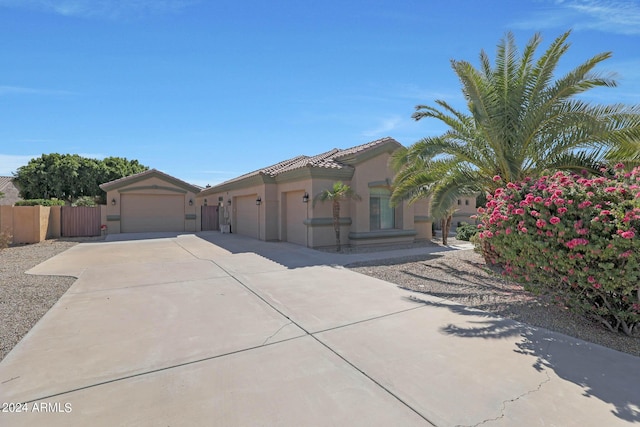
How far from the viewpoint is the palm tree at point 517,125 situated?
7.02 metres

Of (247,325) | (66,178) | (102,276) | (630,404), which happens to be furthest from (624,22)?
(66,178)

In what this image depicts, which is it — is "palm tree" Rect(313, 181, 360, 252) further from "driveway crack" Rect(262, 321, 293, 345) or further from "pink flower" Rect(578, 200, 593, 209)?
"pink flower" Rect(578, 200, 593, 209)

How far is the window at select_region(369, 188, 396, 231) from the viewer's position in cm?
1461

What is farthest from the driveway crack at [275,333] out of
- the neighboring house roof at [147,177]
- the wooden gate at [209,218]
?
the wooden gate at [209,218]

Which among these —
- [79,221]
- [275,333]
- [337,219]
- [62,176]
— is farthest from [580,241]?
[62,176]

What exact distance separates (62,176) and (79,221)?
14.4m

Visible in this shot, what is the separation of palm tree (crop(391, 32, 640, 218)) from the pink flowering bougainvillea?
1.46m

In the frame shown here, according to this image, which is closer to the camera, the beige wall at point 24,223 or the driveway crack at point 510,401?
the driveway crack at point 510,401

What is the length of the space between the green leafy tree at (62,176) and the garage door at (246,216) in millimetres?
18674

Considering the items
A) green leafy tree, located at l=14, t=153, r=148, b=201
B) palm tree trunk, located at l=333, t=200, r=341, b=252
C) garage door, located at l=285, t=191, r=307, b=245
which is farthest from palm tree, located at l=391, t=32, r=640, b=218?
green leafy tree, located at l=14, t=153, r=148, b=201

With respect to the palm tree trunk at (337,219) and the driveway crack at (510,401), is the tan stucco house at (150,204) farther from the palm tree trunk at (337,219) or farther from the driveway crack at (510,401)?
the driveway crack at (510,401)

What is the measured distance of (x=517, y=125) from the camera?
8.00 metres

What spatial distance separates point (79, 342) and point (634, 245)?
7.50 meters

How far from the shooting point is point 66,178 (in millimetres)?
29594
